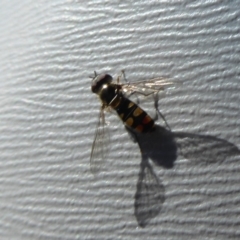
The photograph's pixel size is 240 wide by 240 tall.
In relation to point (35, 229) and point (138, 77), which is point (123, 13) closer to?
point (138, 77)

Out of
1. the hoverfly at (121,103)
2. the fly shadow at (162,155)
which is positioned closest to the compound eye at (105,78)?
the hoverfly at (121,103)

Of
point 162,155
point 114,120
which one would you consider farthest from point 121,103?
point 162,155

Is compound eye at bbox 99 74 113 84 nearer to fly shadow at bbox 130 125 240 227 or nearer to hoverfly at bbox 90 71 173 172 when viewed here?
hoverfly at bbox 90 71 173 172

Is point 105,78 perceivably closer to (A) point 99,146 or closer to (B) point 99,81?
(B) point 99,81

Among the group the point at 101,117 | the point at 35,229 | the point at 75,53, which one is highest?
the point at 75,53

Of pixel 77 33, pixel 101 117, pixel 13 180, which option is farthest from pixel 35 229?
pixel 77 33

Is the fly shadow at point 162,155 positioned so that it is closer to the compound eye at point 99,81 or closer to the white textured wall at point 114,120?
the white textured wall at point 114,120

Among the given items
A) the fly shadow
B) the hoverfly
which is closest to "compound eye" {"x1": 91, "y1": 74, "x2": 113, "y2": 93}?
→ the hoverfly
